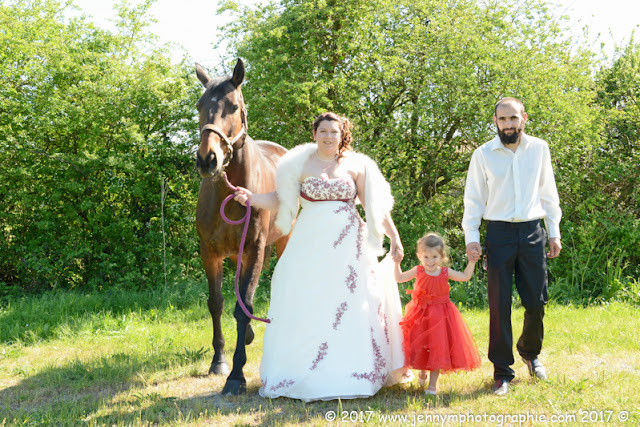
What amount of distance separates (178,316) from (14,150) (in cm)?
372

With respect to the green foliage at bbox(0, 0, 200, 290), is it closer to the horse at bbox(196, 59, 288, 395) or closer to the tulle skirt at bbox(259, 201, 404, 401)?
the horse at bbox(196, 59, 288, 395)

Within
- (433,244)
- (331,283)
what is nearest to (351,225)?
(331,283)

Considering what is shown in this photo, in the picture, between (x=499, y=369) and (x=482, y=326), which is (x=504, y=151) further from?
(x=482, y=326)

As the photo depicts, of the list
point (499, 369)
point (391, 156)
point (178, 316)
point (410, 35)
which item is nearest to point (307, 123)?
point (391, 156)

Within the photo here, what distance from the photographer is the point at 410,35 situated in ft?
27.3

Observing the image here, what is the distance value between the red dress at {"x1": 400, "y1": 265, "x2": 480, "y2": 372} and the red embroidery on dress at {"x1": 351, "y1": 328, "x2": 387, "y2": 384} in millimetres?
228

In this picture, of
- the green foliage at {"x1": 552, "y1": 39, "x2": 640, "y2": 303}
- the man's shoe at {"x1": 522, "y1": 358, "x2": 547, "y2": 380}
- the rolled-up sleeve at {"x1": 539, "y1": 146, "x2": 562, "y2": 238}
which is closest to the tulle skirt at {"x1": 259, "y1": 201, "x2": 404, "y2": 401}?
the man's shoe at {"x1": 522, "y1": 358, "x2": 547, "y2": 380}

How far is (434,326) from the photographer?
374 centimetres

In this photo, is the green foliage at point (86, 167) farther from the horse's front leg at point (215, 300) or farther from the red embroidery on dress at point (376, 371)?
the red embroidery on dress at point (376, 371)

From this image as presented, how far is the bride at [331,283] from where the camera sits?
11.7ft

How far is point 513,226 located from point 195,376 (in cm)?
282

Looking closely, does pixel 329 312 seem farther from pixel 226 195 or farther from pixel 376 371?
pixel 226 195

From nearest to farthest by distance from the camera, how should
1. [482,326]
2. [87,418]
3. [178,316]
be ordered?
[87,418] → [482,326] → [178,316]

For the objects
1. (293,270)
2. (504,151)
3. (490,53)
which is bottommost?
(293,270)
